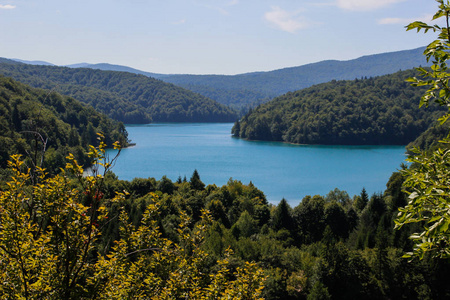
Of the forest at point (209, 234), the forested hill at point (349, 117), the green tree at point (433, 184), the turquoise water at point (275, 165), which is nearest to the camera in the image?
the green tree at point (433, 184)

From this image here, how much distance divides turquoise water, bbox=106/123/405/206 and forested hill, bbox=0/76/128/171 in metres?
9.07

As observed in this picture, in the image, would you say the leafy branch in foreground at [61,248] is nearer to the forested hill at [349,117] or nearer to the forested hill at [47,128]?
the forested hill at [47,128]

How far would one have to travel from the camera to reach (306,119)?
11625cm

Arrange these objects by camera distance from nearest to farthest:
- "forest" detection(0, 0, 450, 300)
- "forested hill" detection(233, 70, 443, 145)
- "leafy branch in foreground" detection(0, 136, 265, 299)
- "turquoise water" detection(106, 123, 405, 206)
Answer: "forest" detection(0, 0, 450, 300) → "leafy branch in foreground" detection(0, 136, 265, 299) → "turquoise water" detection(106, 123, 405, 206) → "forested hill" detection(233, 70, 443, 145)

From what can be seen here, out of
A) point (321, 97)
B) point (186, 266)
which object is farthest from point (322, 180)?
point (321, 97)

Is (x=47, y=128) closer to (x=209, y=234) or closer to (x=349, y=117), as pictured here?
(x=209, y=234)

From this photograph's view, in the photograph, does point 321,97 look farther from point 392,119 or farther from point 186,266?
point 186,266

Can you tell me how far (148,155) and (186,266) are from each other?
7560cm

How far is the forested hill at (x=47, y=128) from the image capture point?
5420 centimetres

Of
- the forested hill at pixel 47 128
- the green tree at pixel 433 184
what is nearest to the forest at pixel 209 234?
the green tree at pixel 433 184

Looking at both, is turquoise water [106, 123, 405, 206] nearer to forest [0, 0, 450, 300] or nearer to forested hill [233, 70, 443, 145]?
forested hill [233, 70, 443, 145]

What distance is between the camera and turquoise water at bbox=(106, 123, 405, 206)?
55281mm

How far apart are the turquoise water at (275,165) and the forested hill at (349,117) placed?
28.8ft

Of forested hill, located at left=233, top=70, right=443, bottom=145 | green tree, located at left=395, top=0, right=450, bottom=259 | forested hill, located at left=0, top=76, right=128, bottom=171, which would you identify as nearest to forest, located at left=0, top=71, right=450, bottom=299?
forested hill, located at left=0, top=76, right=128, bottom=171
